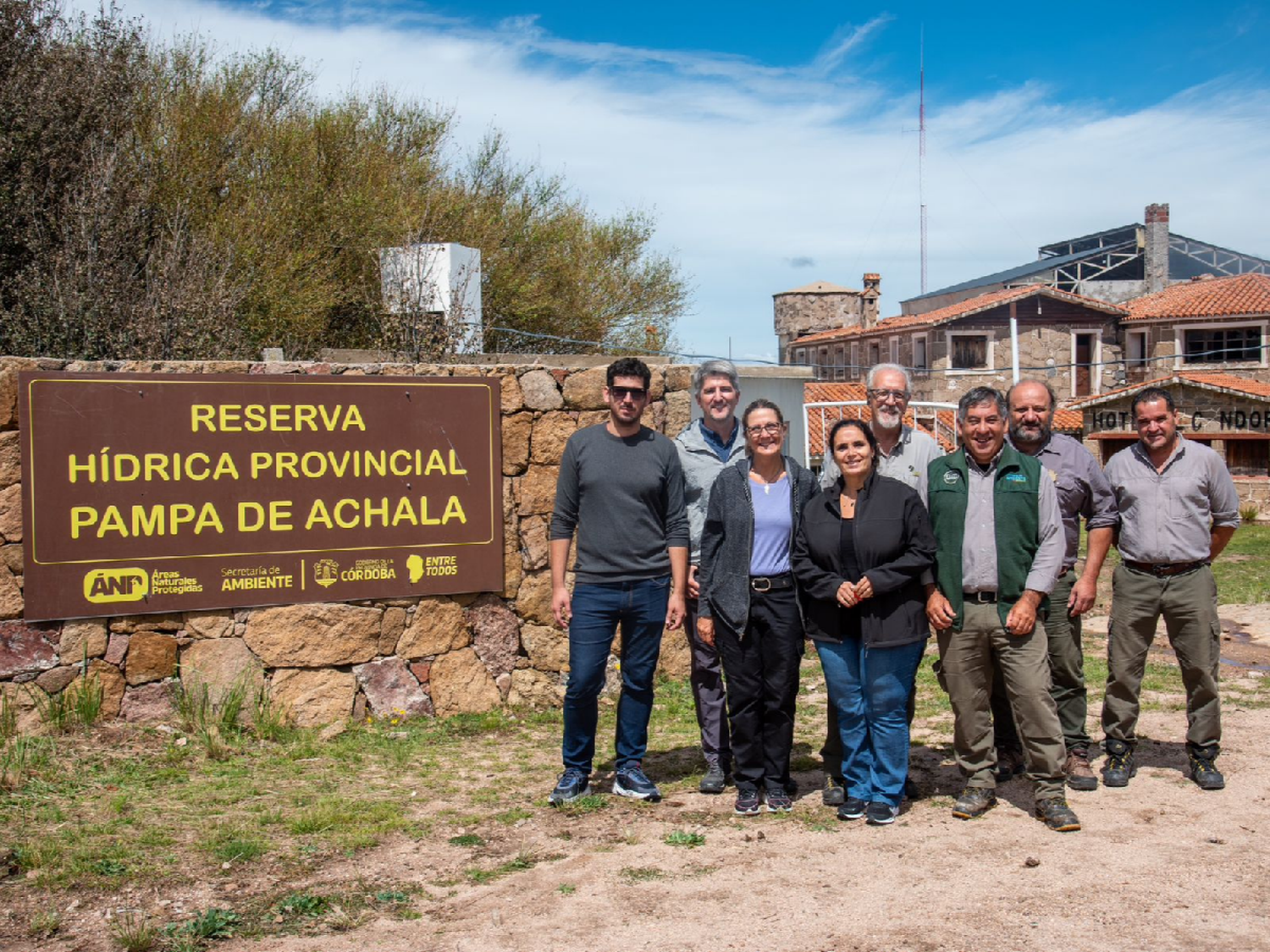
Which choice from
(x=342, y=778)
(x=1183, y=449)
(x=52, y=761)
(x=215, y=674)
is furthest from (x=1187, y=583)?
(x=52, y=761)

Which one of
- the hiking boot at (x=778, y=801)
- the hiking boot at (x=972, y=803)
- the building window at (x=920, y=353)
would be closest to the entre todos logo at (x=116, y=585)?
the hiking boot at (x=778, y=801)

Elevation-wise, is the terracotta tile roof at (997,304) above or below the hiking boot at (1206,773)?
above

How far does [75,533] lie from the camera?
5.98m

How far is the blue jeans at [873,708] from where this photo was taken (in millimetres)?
4895

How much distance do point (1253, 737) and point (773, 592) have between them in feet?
10.5

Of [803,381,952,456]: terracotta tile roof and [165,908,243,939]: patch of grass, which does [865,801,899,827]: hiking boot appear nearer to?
[165,908,243,939]: patch of grass

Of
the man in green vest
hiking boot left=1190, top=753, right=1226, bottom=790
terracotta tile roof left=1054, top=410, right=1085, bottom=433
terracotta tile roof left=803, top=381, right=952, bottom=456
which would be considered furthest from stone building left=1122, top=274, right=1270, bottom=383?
the man in green vest

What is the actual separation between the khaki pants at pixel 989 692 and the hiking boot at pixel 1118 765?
64 centimetres

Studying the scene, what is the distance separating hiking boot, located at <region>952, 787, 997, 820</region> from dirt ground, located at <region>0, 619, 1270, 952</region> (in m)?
0.06

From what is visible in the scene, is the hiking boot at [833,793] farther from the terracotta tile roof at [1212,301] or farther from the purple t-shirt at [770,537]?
the terracotta tile roof at [1212,301]

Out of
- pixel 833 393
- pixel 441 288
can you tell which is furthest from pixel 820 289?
pixel 441 288

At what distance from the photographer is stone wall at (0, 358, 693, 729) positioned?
595cm

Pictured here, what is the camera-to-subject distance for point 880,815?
488cm

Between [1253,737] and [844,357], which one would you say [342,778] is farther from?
[844,357]
